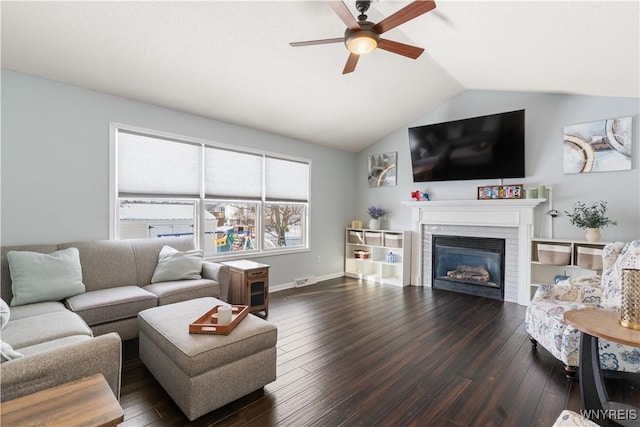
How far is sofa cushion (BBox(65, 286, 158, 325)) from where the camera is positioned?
7.93ft

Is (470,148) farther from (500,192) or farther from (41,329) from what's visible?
(41,329)

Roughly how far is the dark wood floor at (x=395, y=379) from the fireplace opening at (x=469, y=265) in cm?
84

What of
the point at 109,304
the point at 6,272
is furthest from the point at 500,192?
the point at 6,272

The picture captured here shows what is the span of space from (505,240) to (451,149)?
161cm

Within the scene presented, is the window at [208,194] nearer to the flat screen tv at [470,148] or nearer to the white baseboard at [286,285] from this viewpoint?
the white baseboard at [286,285]

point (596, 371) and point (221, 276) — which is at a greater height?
point (221, 276)

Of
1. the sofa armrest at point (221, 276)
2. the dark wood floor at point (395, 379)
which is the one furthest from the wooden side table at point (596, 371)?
the sofa armrest at point (221, 276)

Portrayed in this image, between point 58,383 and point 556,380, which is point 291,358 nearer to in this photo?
point 58,383

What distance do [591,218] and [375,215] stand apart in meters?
3.06

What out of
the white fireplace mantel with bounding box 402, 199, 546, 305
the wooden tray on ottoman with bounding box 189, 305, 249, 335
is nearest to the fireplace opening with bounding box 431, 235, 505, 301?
the white fireplace mantel with bounding box 402, 199, 546, 305

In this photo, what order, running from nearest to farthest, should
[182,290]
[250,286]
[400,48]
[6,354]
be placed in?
[6,354] < [400,48] < [182,290] < [250,286]

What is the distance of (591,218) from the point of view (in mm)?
3572

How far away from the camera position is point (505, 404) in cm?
199

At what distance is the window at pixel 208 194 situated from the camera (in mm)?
3484
